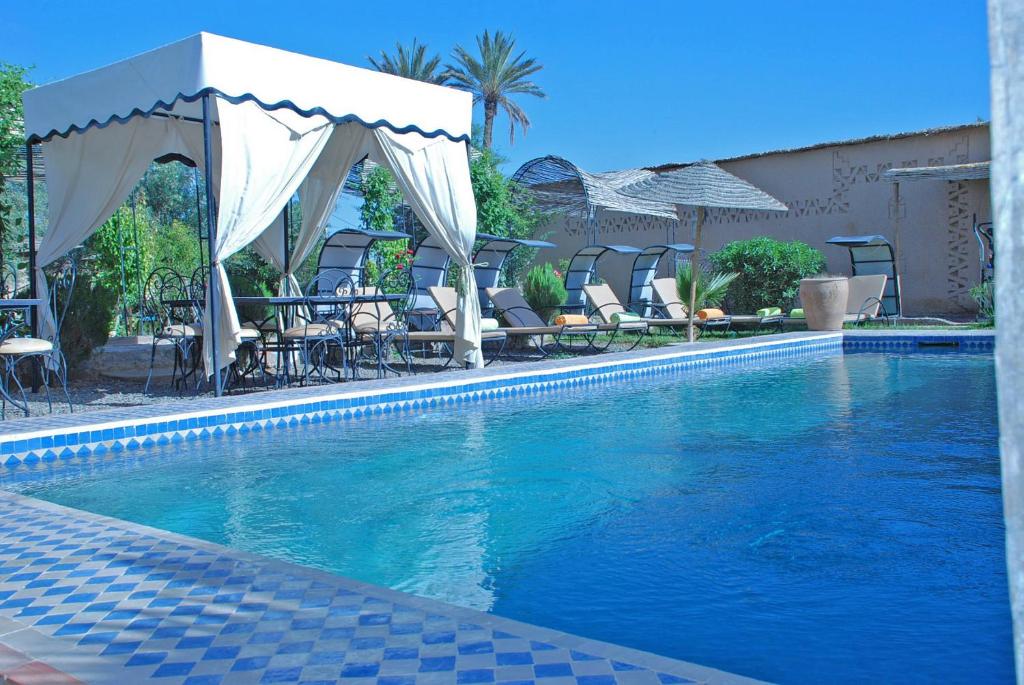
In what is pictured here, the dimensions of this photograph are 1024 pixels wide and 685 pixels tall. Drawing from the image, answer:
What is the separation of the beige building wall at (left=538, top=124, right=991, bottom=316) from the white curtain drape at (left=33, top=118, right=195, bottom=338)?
37.0ft

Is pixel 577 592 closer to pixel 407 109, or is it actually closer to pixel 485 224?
pixel 407 109

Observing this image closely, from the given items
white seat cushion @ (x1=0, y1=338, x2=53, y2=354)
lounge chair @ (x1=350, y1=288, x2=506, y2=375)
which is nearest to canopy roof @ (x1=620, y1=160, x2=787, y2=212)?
lounge chair @ (x1=350, y1=288, x2=506, y2=375)

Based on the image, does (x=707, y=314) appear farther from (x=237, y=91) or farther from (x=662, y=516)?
(x=662, y=516)

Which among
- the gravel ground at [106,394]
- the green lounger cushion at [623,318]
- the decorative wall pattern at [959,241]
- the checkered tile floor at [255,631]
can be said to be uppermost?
the decorative wall pattern at [959,241]

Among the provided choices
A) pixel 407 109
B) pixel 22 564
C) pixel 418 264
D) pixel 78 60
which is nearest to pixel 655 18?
pixel 418 264

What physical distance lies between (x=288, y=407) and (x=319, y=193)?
3377 millimetres

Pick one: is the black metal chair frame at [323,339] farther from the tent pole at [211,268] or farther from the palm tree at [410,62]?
the palm tree at [410,62]

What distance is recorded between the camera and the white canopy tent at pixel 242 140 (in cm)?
636

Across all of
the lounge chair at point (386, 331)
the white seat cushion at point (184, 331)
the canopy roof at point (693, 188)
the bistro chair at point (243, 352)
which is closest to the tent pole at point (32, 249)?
the white seat cushion at point (184, 331)

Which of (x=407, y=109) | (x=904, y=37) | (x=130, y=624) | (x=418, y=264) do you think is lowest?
(x=130, y=624)

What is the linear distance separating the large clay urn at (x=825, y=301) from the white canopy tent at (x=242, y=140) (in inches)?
247

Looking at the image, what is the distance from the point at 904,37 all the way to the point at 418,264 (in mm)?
15879

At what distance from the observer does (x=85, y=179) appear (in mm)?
7656

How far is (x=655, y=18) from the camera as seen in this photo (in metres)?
23.4
